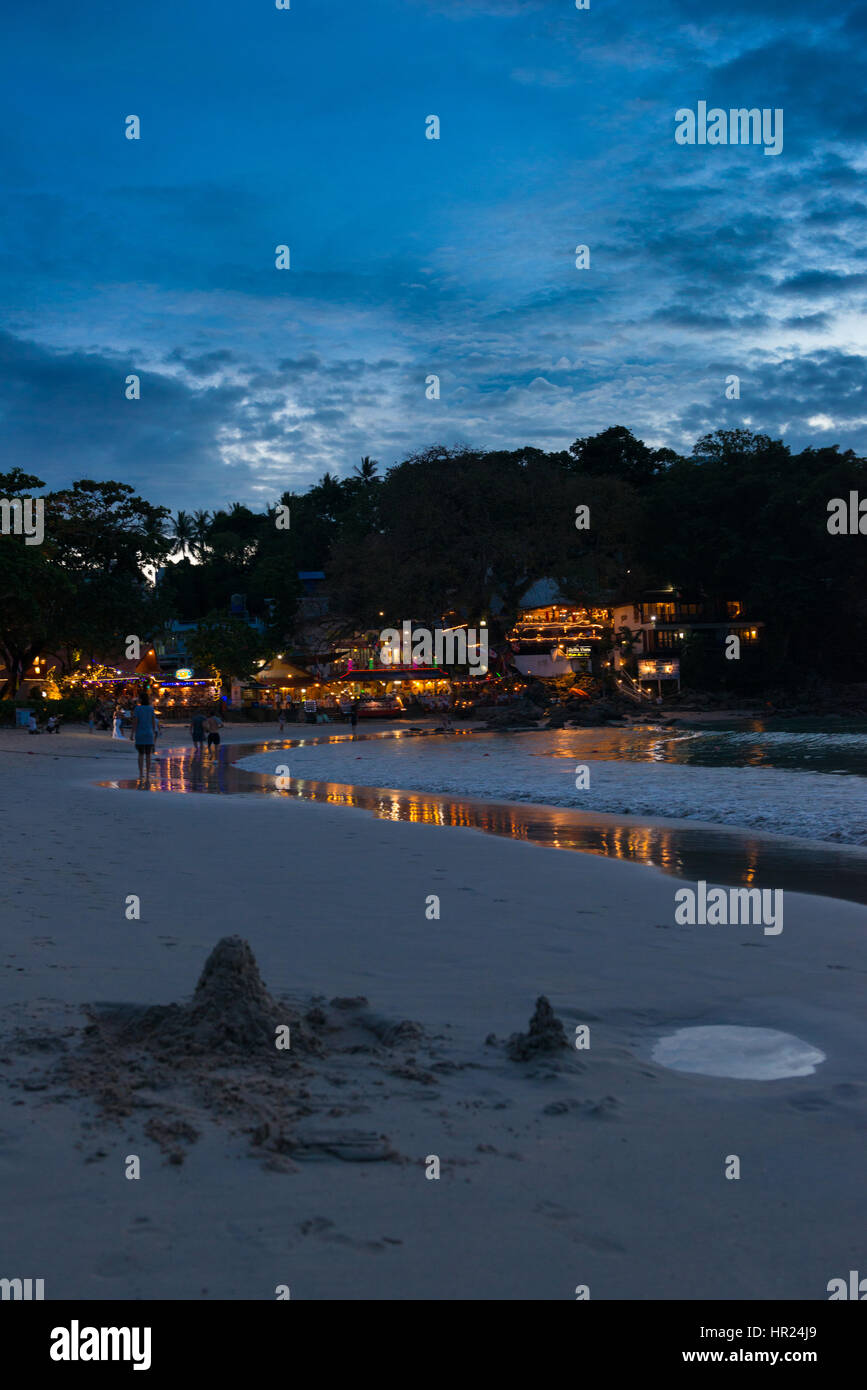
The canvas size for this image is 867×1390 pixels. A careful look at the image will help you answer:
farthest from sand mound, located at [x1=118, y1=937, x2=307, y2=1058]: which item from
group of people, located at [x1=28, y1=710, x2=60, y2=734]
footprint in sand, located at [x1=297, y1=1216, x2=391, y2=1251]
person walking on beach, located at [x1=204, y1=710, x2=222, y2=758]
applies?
group of people, located at [x1=28, y1=710, x2=60, y2=734]

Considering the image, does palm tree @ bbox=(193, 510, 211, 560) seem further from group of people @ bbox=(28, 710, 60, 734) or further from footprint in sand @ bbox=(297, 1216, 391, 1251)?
footprint in sand @ bbox=(297, 1216, 391, 1251)

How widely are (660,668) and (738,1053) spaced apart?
7497 centimetres

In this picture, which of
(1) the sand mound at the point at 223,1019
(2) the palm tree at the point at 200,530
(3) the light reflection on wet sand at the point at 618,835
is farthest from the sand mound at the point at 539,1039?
(2) the palm tree at the point at 200,530

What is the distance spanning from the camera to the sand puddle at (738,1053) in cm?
518

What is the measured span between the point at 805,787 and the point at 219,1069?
2012 centimetres

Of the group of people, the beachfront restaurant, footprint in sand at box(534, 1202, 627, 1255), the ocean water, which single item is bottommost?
the ocean water

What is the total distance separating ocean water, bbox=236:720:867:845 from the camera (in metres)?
18.8

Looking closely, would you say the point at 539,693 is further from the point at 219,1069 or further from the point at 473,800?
the point at 219,1069

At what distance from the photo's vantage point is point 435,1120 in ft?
14.7

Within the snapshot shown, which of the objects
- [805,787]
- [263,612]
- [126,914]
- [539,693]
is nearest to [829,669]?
[539,693]

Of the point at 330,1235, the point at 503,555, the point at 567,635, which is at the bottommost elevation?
the point at 330,1235

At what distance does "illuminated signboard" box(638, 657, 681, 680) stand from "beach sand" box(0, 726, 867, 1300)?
2776 inches

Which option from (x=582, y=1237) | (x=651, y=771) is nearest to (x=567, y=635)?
(x=651, y=771)

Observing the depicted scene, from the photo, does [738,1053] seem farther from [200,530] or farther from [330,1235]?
[200,530]
